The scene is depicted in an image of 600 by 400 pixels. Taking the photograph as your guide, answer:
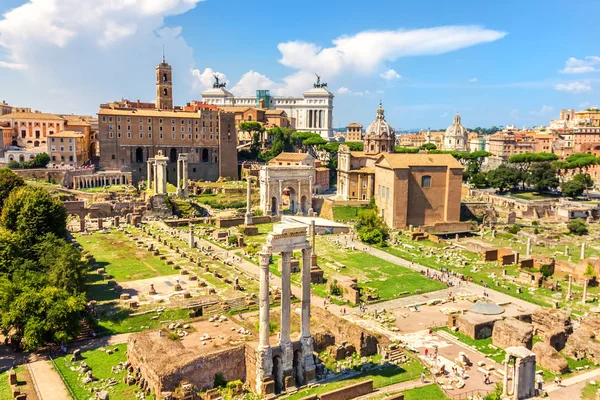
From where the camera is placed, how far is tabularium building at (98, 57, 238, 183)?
8312cm

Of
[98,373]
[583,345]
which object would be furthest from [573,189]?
[98,373]

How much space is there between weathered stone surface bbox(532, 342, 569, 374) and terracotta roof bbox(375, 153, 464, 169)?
35.4 meters

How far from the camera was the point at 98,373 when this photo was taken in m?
24.1

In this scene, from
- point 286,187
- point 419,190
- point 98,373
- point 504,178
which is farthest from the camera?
point 504,178

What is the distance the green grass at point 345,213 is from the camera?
65750mm

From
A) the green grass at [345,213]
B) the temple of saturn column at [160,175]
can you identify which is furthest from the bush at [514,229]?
the temple of saturn column at [160,175]

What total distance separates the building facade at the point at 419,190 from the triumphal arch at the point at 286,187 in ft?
34.8

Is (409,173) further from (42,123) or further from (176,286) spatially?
(42,123)

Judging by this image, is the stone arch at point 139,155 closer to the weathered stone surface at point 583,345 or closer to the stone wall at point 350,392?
the stone wall at point 350,392

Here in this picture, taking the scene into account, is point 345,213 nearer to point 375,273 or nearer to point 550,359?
point 375,273

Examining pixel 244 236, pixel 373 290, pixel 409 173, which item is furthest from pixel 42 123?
pixel 373 290

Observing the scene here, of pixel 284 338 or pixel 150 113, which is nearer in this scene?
pixel 284 338

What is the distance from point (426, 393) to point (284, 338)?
6574 millimetres

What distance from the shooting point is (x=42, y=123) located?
300 feet
